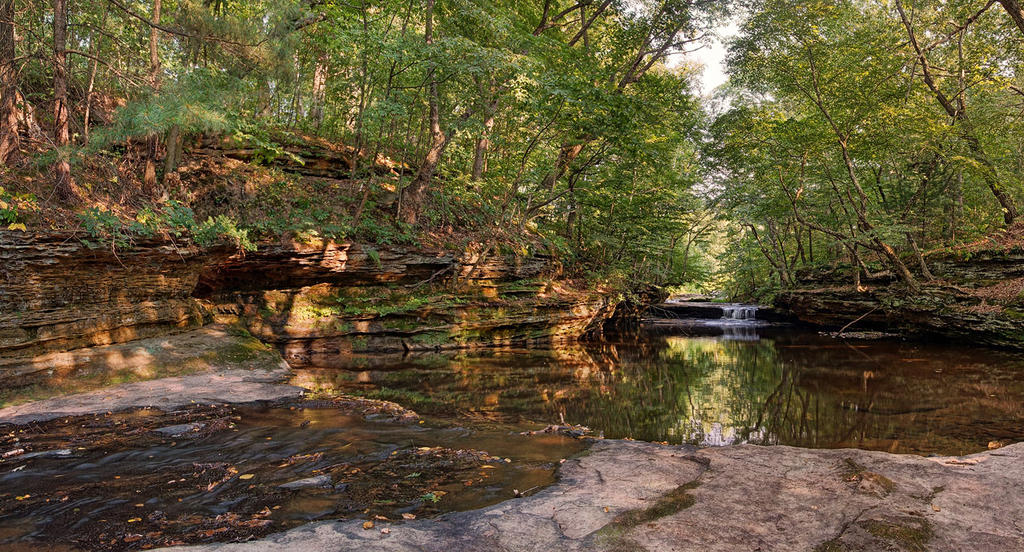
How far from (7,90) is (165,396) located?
6.30 metres

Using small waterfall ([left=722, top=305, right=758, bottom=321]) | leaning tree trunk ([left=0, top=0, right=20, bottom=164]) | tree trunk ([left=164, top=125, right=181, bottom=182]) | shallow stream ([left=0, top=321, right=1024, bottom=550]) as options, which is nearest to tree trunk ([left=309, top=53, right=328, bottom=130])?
tree trunk ([left=164, top=125, right=181, bottom=182])

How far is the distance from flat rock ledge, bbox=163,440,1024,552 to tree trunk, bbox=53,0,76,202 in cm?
881

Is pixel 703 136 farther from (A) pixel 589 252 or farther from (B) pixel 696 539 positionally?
(B) pixel 696 539

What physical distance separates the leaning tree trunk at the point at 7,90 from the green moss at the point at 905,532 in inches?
487

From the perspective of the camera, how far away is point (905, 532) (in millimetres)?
2900

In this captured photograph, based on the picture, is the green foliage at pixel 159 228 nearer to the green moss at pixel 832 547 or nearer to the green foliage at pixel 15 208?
the green foliage at pixel 15 208

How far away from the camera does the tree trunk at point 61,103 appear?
7605 mm

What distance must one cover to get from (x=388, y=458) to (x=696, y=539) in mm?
2976

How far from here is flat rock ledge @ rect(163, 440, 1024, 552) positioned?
2811mm

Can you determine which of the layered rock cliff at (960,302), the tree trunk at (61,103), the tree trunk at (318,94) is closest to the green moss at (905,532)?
the tree trunk at (61,103)

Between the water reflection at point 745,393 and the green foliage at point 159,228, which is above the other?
the green foliage at point 159,228

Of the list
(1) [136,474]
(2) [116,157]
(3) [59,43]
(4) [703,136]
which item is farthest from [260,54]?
(4) [703,136]

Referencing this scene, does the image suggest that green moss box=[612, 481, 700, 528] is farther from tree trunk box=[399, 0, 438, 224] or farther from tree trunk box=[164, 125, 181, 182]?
tree trunk box=[164, 125, 181, 182]

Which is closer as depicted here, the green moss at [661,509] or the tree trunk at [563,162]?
the green moss at [661,509]
